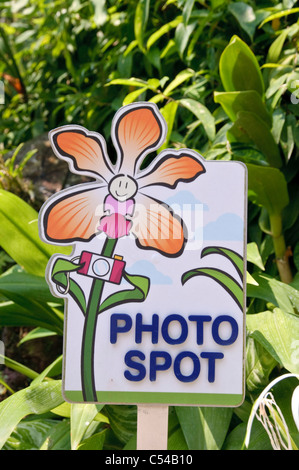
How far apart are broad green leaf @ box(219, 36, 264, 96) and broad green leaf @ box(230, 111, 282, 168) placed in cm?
10

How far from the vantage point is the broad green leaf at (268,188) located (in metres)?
1.13

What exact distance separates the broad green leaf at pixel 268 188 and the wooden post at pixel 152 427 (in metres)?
0.55

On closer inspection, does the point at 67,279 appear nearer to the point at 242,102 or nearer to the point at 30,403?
the point at 30,403

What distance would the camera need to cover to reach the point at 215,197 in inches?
32.3

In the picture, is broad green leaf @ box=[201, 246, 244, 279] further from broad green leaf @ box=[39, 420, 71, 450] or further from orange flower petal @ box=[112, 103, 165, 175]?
broad green leaf @ box=[39, 420, 71, 450]

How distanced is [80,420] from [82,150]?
19.0 inches

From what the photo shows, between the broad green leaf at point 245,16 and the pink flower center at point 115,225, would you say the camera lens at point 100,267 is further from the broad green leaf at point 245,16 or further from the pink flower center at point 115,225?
the broad green leaf at point 245,16

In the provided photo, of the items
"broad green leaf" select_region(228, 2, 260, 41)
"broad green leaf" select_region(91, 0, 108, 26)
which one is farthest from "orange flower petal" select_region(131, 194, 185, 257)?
"broad green leaf" select_region(91, 0, 108, 26)

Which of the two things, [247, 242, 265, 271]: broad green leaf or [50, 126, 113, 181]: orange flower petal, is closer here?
[50, 126, 113, 181]: orange flower petal

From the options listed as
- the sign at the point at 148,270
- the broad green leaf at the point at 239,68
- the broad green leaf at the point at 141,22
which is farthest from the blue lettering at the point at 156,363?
the broad green leaf at the point at 141,22

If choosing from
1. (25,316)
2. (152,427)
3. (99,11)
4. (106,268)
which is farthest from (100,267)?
(99,11)

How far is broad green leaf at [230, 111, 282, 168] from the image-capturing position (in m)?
1.17

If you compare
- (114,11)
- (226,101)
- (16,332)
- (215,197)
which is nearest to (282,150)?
(226,101)
